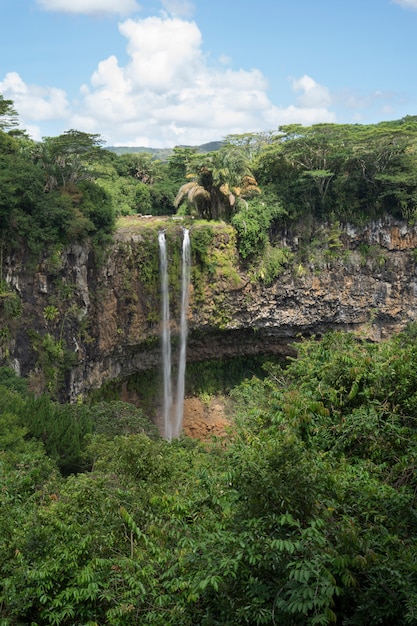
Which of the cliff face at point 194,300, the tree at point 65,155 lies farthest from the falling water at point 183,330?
the tree at point 65,155


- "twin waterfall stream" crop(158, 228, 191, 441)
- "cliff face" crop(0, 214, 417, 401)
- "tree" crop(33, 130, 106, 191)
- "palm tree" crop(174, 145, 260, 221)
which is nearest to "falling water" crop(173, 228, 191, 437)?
"twin waterfall stream" crop(158, 228, 191, 441)

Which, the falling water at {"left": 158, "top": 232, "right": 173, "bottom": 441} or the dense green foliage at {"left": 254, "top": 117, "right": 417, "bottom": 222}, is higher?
the dense green foliage at {"left": 254, "top": 117, "right": 417, "bottom": 222}

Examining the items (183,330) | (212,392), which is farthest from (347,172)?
(212,392)

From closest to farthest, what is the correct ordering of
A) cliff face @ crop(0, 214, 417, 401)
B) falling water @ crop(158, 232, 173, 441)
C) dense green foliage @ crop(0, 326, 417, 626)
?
dense green foliage @ crop(0, 326, 417, 626) < cliff face @ crop(0, 214, 417, 401) < falling water @ crop(158, 232, 173, 441)

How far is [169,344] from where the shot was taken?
883 inches

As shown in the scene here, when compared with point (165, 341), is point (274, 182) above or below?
above

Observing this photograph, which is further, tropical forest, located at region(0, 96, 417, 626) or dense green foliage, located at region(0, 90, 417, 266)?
dense green foliage, located at region(0, 90, 417, 266)

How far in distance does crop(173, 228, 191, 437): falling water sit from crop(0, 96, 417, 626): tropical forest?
0.88 ft

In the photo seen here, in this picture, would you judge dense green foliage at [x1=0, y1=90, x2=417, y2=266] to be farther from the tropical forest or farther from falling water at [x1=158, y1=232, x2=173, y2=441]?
falling water at [x1=158, y1=232, x2=173, y2=441]

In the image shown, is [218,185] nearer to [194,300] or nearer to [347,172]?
[194,300]

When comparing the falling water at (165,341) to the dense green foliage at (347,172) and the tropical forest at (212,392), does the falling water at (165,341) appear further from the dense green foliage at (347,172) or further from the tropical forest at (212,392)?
the dense green foliage at (347,172)

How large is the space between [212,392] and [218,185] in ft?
29.1

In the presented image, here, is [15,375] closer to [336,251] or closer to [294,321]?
[294,321]

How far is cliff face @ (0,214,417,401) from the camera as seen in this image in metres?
18.3
